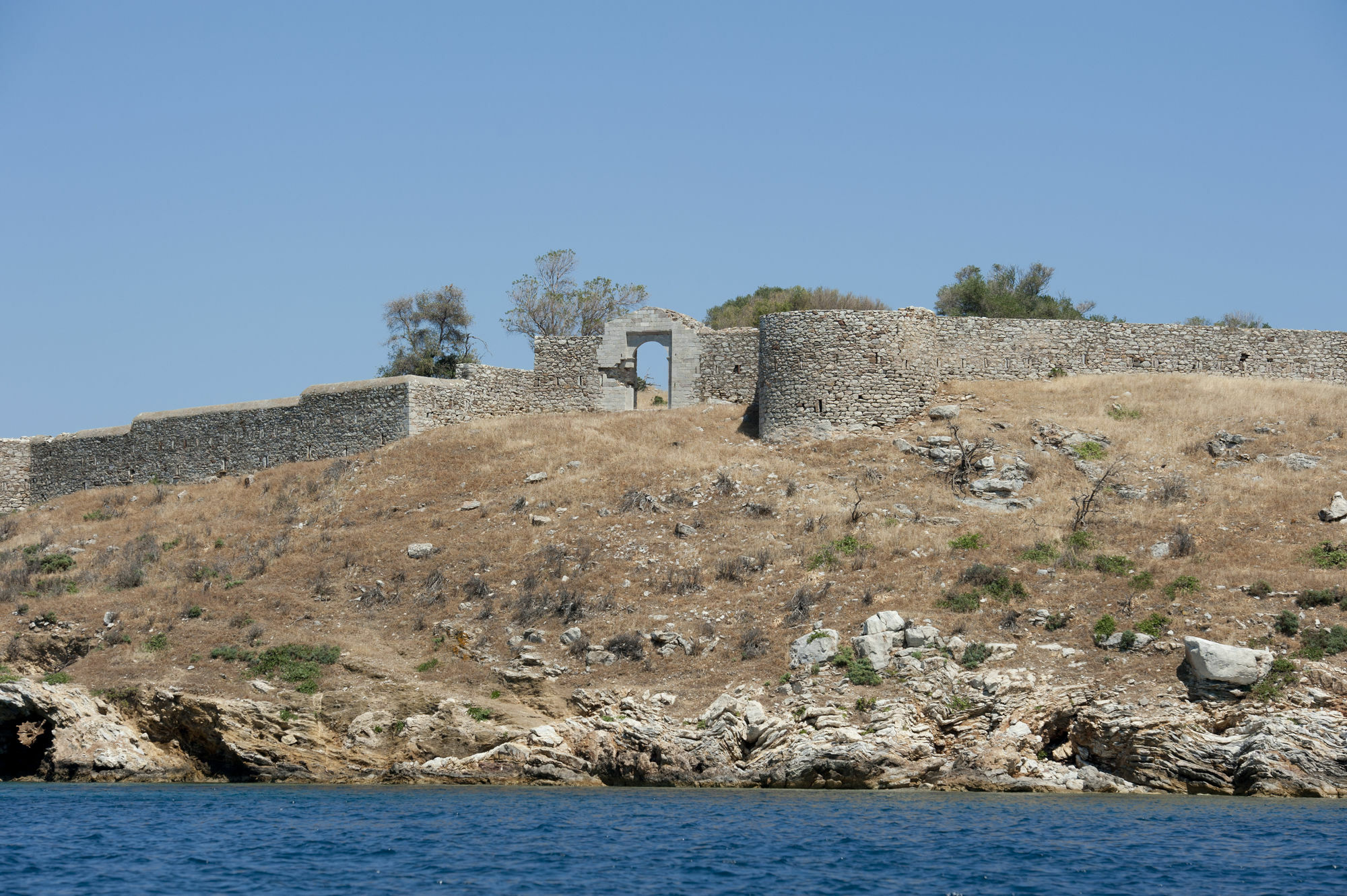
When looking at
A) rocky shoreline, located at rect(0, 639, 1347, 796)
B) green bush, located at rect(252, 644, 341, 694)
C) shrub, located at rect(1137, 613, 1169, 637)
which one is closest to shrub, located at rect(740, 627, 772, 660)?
rocky shoreline, located at rect(0, 639, 1347, 796)

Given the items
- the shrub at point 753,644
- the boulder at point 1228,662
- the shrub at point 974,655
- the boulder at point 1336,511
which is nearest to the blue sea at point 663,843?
the boulder at point 1228,662

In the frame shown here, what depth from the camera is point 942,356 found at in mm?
35656

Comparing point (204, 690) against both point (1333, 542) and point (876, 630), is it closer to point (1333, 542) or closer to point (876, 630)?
point (876, 630)

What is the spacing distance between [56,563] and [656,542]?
14.1 metres

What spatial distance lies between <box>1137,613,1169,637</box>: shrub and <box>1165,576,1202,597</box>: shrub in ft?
3.03

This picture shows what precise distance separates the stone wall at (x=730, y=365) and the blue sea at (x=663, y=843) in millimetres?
16994

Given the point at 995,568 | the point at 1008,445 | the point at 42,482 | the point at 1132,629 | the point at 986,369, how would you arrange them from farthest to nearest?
1. the point at 42,482
2. the point at 986,369
3. the point at 1008,445
4. the point at 995,568
5. the point at 1132,629

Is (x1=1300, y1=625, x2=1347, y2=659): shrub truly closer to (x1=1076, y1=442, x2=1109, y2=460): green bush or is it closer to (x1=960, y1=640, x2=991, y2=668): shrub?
(x1=960, y1=640, x2=991, y2=668): shrub

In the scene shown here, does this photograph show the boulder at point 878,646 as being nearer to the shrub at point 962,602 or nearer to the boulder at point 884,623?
A: the boulder at point 884,623

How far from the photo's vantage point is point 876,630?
2434 cm

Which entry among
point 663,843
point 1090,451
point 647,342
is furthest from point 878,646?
point 647,342

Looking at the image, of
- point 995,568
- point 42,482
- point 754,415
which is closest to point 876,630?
point 995,568

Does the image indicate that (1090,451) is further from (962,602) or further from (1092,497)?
(962,602)

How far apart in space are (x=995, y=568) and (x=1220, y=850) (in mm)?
9705
